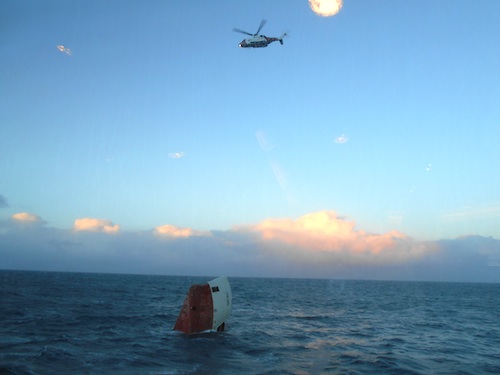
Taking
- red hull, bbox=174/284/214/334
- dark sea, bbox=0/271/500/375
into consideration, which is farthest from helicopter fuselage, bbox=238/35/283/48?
dark sea, bbox=0/271/500/375

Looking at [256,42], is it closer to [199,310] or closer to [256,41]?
[256,41]

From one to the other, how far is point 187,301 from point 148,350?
5957mm

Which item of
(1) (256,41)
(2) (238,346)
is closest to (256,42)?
(1) (256,41)

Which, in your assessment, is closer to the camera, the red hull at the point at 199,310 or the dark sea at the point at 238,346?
the dark sea at the point at 238,346

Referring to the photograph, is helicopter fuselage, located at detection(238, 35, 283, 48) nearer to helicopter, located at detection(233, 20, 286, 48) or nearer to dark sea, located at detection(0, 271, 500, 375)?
helicopter, located at detection(233, 20, 286, 48)

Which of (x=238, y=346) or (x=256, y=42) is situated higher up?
(x=256, y=42)

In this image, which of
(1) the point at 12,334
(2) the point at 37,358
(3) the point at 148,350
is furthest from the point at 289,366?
(1) the point at 12,334

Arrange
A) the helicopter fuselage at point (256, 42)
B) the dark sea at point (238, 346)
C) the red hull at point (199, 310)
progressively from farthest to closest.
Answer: the helicopter fuselage at point (256, 42)
the red hull at point (199, 310)
the dark sea at point (238, 346)

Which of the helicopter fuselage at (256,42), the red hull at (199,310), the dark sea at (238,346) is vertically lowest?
the dark sea at (238,346)

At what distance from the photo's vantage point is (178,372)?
61.1 ft

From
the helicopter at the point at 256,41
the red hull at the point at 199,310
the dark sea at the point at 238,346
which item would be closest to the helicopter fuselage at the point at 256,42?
the helicopter at the point at 256,41

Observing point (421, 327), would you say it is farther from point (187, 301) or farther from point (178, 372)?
point (178, 372)

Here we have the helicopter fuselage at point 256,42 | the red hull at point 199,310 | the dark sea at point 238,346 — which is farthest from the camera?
the helicopter fuselage at point 256,42

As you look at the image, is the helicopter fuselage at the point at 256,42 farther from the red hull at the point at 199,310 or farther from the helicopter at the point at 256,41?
the red hull at the point at 199,310
